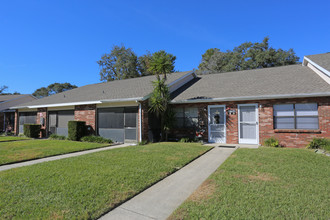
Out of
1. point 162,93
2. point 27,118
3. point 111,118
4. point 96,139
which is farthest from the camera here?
point 27,118

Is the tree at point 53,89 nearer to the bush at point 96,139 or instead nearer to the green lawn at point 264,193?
the bush at point 96,139

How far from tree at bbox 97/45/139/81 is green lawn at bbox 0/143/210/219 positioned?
101 feet

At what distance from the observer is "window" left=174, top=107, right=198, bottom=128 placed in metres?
12.0

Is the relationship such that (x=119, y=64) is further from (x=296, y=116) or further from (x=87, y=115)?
(x=296, y=116)

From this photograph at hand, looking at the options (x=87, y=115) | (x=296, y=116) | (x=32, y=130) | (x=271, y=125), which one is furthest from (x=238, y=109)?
(x=32, y=130)

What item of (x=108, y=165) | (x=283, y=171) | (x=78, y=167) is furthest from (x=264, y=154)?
(x=78, y=167)

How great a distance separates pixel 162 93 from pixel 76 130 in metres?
6.59

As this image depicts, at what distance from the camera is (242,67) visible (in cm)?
2850

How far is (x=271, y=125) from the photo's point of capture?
9930 millimetres

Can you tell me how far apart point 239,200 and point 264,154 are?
4.72 m

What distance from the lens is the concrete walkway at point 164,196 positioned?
332cm

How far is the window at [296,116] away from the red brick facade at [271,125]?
199mm

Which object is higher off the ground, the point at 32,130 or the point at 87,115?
the point at 87,115

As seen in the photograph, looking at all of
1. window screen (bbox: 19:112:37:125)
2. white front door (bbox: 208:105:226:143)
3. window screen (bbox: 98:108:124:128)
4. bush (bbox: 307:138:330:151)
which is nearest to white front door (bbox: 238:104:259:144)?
white front door (bbox: 208:105:226:143)
